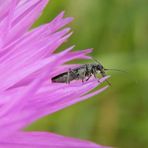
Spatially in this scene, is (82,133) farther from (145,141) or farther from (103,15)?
(103,15)

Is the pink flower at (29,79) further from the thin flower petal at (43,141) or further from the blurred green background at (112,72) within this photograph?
the blurred green background at (112,72)

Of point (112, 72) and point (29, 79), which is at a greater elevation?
point (112, 72)

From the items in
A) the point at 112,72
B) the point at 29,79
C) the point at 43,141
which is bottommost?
the point at 43,141

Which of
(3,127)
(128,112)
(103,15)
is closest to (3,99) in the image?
(3,127)

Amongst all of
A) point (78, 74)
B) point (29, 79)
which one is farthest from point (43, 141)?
point (78, 74)

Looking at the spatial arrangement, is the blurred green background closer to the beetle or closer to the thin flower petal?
the beetle

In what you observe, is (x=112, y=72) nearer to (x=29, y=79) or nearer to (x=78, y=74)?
(x=78, y=74)

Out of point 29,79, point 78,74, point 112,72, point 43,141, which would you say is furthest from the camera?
point 112,72

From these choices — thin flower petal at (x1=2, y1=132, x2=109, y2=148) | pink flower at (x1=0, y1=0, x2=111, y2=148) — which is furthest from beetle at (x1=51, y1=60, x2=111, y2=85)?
thin flower petal at (x1=2, y1=132, x2=109, y2=148)
